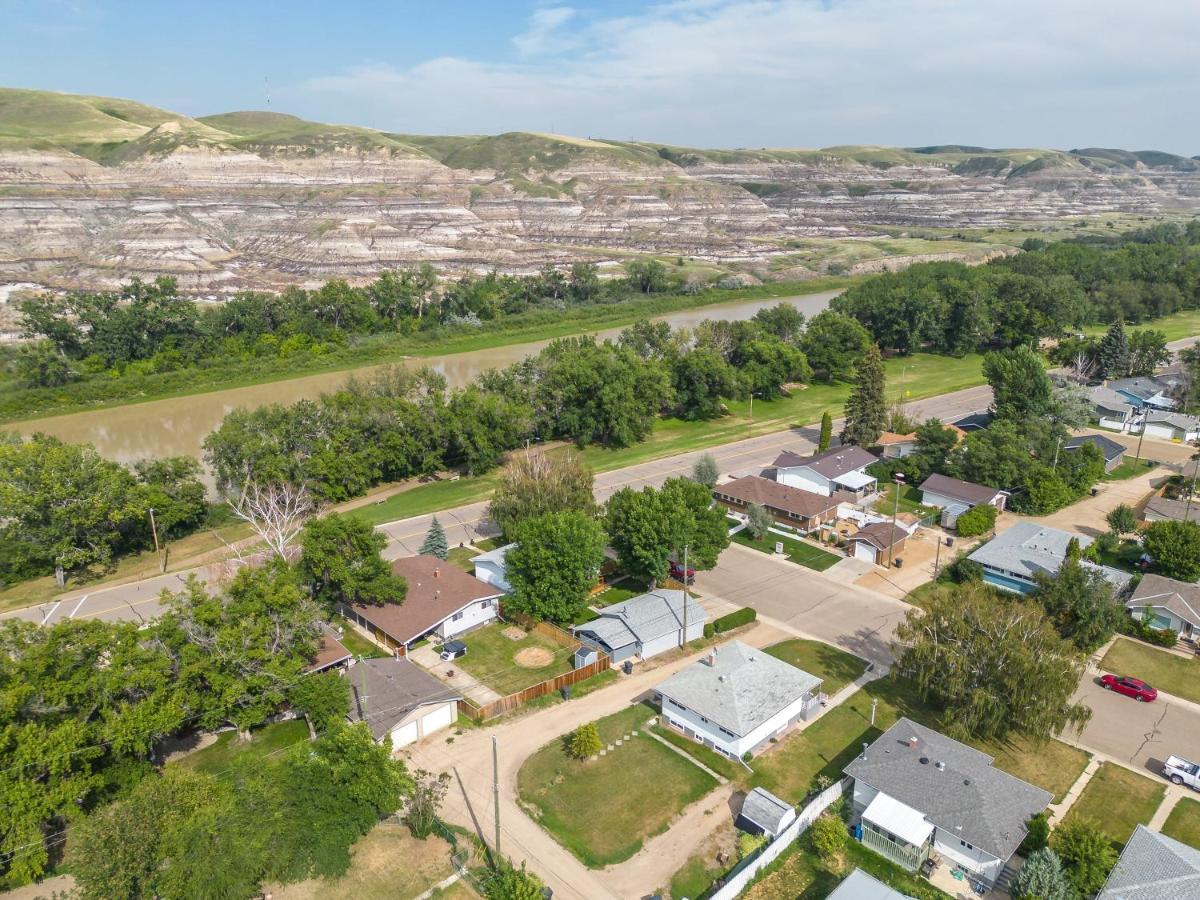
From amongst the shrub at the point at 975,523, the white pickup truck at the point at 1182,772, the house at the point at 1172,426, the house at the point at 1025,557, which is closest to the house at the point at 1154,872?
the white pickup truck at the point at 1182,772

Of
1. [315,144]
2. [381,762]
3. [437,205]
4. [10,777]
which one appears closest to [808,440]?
[381,762]

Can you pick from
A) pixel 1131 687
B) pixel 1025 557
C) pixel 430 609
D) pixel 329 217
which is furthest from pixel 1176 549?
pixel 329 217

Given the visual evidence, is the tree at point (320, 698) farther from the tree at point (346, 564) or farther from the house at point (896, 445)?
the house at point (896, 445)

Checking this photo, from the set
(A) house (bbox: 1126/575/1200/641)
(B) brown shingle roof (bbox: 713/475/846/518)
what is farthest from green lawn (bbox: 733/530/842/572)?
(A) house (bbox: 1126/575/1200/641)

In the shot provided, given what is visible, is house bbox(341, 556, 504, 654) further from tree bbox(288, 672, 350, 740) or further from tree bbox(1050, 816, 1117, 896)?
tree bbox(1050, 816, 1117, 896)

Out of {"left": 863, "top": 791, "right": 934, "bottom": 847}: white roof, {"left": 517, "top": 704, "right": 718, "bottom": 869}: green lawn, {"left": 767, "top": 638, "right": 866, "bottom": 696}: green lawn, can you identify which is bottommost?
{"left": 517, "top": 704, "right": 718, "bottom": 869}: green lawn

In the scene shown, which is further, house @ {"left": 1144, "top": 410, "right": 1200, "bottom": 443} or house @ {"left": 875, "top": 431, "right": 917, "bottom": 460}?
house @ {"left": 1144, "top": 410, "right": 1200, "bottom": 443}
